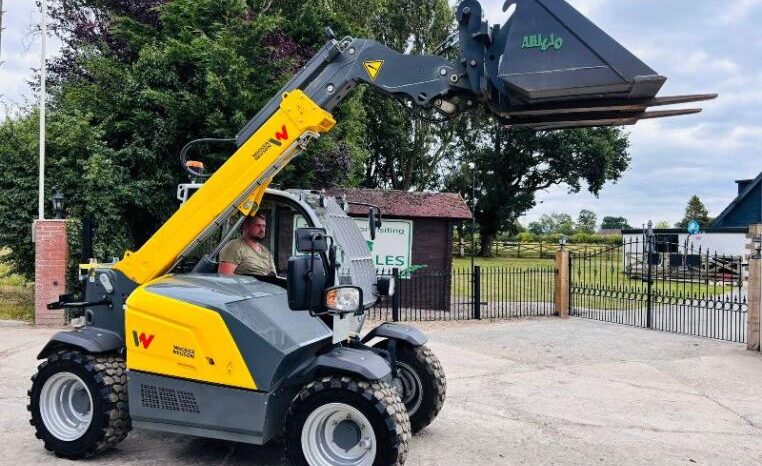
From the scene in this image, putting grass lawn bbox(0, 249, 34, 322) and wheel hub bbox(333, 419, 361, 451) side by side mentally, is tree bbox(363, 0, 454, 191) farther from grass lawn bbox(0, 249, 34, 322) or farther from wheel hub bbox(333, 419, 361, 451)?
wheel hub bbox(333, 419, 361, 451)

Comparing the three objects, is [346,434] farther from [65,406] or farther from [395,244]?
[395,244]

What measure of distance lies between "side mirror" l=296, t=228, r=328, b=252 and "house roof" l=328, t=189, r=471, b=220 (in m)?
10.2

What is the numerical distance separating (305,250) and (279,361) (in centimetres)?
88

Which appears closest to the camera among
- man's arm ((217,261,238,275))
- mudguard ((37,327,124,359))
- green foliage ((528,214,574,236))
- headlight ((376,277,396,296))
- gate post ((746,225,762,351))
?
mudguard ((37,327,124,359))

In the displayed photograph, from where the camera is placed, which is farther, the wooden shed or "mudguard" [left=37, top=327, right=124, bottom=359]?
the wooden shed

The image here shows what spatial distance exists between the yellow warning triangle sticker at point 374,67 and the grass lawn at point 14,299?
10513mm

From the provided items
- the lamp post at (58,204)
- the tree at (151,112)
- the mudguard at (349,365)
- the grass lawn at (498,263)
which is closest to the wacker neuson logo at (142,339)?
the mudguard at (349,365)

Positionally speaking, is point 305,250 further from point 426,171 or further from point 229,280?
point 426,171

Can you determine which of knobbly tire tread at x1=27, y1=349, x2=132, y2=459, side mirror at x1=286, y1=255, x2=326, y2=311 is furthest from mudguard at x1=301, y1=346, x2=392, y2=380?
knobbly tire tread at x1=27, y1=349, x2=132, y2=459

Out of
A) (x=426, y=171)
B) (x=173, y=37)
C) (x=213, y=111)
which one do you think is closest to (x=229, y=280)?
(x=213, y=111)

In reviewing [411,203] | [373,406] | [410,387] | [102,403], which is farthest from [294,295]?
[411,203]

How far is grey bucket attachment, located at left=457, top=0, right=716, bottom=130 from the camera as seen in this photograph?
4266 millimetres

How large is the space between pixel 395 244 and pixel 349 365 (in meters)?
10.5

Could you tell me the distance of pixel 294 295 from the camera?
4.26 meters
